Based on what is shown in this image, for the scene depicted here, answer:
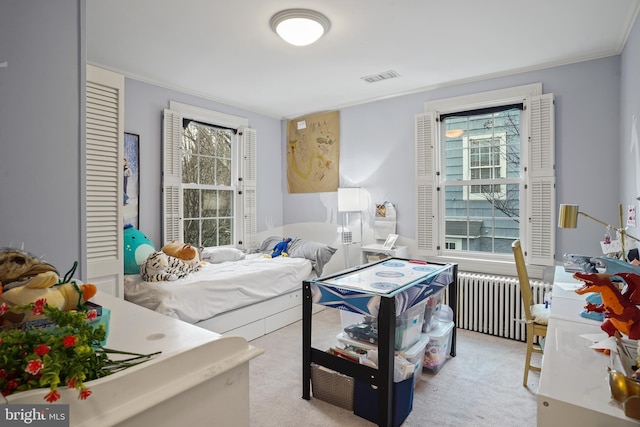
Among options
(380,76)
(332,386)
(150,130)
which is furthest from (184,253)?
(380,76)

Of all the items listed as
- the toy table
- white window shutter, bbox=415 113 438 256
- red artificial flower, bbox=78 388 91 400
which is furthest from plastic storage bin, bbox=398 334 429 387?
red artificial flower, bbox=78 388 91 400

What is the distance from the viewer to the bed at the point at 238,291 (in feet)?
9.02

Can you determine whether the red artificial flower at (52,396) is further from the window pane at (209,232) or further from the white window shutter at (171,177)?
the window pane at (209,232)

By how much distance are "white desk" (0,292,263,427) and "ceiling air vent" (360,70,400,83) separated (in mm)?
3162

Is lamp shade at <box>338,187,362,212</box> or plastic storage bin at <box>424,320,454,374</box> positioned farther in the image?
lamp shade at <box>338,187,362,212</box>

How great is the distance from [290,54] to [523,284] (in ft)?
8.53

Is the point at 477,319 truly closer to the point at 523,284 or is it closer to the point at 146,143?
the point at 523,284

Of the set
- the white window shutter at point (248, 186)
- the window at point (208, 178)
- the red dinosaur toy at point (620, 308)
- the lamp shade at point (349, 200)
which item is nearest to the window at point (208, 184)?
the window at point (208, 178)

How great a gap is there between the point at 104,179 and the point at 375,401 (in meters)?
2.21

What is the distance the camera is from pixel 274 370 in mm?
2711

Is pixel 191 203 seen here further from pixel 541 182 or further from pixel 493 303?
pixel 541 182

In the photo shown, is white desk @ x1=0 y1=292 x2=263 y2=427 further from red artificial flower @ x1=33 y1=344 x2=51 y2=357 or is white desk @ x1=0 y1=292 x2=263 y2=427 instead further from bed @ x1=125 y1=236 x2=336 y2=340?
bed @ x1=125 y1=236 x2=336 y2=340

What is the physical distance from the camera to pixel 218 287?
9.84 feet

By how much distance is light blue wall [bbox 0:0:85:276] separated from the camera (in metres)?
1.45
